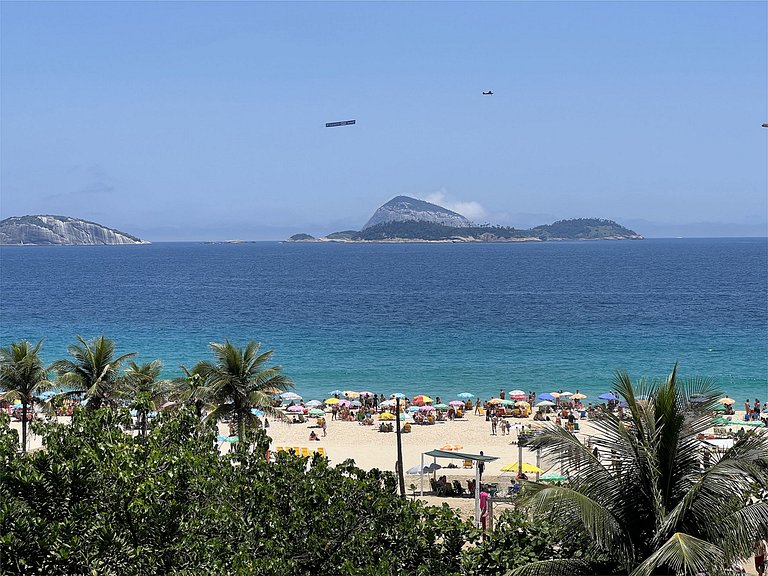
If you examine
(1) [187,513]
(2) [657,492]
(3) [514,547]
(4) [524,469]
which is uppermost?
(2) [657,492]

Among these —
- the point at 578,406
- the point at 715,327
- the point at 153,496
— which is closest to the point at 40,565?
the point at 153,496

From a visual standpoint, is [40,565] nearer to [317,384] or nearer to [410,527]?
[410,527]

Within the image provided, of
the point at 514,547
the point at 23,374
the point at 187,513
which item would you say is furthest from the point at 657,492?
the point at 23,374

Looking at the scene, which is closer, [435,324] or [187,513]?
[187,513]

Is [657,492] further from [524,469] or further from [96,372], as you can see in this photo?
[96,372]

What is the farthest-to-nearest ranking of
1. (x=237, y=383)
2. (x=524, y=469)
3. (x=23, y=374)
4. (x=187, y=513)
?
(x=23, y=374) < (x=524, y=469) < (x=237, y=383) < (x=187, y=513)
